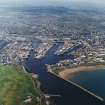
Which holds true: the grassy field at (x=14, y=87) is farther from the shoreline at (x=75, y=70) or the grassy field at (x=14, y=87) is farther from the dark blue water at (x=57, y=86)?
the shoreline at (x=75, y=70)

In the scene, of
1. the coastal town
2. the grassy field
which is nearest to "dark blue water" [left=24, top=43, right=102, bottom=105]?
the coastal town

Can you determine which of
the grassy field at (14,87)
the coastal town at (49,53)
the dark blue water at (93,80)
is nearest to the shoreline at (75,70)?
the coastal town at (49,53)

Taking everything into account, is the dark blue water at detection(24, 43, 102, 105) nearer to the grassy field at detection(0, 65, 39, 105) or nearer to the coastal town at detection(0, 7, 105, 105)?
the coastal town at detection(0, 7, 105, 105)

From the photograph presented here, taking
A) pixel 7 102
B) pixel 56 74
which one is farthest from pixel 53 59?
pixel 7 102

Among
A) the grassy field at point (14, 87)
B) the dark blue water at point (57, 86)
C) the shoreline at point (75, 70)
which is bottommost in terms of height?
the shoreline at point (75, 70)

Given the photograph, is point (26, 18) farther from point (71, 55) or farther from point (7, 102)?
point (7, 102)

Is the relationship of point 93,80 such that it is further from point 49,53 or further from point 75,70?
point 49,53
